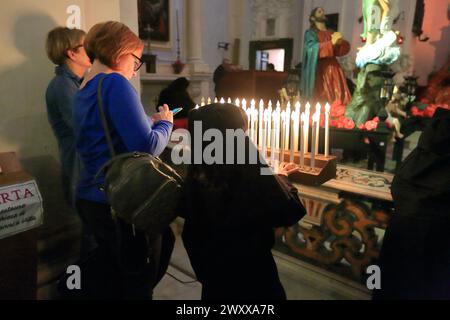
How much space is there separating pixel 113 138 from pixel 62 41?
0.81m

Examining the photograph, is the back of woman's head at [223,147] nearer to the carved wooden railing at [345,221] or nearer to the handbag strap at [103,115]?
the handbag strap at [103,115]

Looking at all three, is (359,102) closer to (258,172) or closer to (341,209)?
(341,209)

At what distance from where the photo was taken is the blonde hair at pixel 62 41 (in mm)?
1830

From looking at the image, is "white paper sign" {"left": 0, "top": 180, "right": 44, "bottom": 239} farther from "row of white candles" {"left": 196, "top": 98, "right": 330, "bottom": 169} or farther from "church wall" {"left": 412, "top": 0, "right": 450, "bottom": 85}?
"church wall" {"left": 412, "top": 0, "right": 450, "bottom": 85}

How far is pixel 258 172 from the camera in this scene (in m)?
1.16

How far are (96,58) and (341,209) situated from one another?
152cm

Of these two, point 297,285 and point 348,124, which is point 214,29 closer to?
point 348,124

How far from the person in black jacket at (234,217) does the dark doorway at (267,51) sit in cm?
803

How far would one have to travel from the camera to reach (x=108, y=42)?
1.36m

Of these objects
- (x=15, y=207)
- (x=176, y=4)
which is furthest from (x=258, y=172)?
(x=176, y=4)

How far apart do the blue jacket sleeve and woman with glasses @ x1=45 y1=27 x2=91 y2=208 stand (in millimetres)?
622

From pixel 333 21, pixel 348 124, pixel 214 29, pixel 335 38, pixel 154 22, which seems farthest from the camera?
pixel 214 29

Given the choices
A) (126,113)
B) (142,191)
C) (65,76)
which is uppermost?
(65,76)

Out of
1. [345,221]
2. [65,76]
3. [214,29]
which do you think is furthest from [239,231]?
[214,29]
